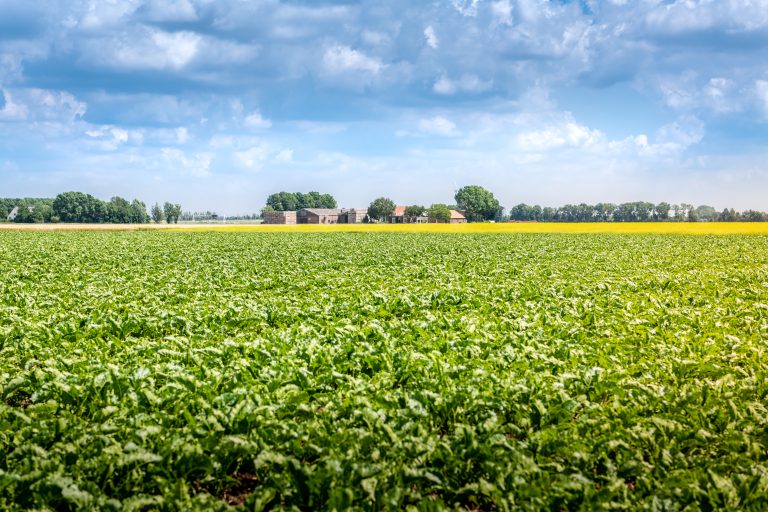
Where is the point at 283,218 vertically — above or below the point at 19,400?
above

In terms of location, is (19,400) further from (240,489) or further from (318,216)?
(318,216)

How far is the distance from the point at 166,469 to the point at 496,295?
12047mm

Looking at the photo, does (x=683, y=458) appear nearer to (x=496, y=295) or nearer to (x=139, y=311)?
(x=496, y=295)

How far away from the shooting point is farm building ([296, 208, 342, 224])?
17725 centimetres

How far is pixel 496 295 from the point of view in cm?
1620

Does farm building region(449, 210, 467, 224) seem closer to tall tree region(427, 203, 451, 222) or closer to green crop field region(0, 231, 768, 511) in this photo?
tall tree region(427, 203, 451, 222)

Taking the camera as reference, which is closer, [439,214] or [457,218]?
[439,214]

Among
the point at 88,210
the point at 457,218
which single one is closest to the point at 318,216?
the point at 457,218

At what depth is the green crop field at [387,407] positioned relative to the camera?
5.00m

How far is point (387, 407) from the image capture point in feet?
22.2

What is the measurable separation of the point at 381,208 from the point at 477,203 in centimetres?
3629

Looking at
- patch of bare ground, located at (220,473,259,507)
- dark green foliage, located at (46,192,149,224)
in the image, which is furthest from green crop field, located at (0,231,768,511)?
dark green foliage, located at (46,192,149,224)

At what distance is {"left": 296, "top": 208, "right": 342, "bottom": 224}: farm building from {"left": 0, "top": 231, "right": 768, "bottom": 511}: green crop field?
163 metres

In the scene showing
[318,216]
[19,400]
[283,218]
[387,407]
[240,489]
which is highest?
[318,216]
